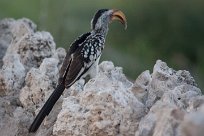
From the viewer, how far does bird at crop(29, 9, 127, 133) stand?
397cm

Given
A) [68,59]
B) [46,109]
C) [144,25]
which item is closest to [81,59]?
[68,59]

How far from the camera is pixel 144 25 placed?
13094 mm

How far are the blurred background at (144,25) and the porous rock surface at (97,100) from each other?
638 centimetres

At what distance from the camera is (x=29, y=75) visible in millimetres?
4277

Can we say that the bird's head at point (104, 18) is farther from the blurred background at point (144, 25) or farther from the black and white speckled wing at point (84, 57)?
the blurred background at point (144, 25)

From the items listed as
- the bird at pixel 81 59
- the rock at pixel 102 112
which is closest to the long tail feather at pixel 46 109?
the bird at pixel 81 59

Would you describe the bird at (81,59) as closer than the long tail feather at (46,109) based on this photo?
No

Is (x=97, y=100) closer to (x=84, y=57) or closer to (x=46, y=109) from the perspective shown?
(x=46, y=109)

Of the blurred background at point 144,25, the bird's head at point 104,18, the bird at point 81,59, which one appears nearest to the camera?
the bird at point 81,59

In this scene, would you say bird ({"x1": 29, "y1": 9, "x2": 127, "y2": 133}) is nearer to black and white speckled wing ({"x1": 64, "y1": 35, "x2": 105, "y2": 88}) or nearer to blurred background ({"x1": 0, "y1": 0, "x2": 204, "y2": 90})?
black and white speckled wing ({"x1": 64, "y1": 35, "x2": 105, "y2": 88})

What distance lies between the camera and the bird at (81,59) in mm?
3969

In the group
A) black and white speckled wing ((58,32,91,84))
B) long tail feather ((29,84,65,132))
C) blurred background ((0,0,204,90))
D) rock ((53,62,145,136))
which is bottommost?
rock ((53,62,145,136))

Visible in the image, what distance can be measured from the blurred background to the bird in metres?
5.70


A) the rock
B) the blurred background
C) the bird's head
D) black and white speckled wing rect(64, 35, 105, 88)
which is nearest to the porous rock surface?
the rock
